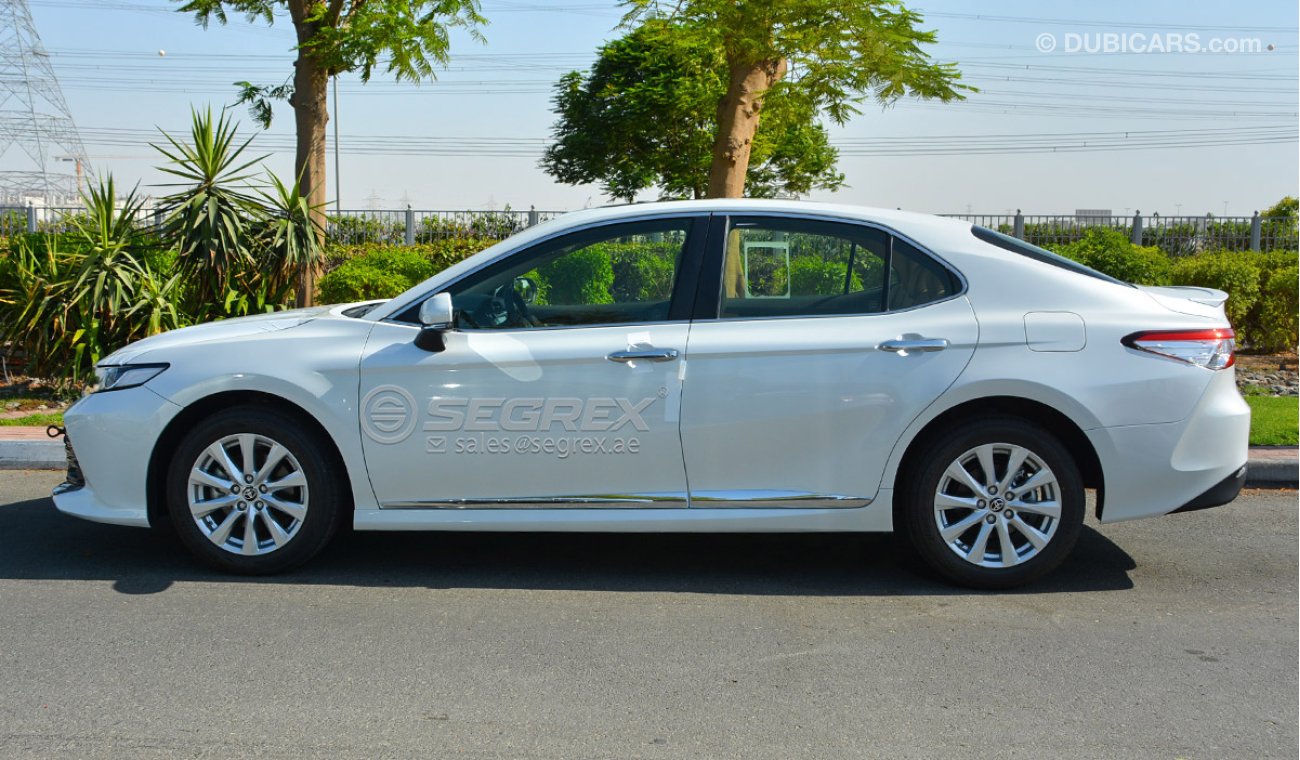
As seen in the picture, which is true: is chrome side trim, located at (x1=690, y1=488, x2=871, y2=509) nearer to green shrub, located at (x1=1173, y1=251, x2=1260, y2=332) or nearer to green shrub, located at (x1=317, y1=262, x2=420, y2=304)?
green shrub, located at (x1=317, y1=262, x2=420, y2=304)

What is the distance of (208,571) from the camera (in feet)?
17.4

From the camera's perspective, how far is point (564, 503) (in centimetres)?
502

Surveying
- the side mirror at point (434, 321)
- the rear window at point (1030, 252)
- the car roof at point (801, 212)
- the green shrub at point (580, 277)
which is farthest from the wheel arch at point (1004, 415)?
the side mirror at point (434, 321)

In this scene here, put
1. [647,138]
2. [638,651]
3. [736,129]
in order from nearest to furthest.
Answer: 1. [638,651]
2. [736,129]
3. [647,138]

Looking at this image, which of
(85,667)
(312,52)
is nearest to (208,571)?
(85,667)

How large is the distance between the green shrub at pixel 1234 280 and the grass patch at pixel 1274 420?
84.4 inches

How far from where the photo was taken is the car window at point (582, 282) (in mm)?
5098

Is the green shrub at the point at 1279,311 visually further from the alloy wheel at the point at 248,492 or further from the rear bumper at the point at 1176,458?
the alloy wheel at the point at 248,492

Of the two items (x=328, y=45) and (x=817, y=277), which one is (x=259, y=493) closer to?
(x=817, y=277)

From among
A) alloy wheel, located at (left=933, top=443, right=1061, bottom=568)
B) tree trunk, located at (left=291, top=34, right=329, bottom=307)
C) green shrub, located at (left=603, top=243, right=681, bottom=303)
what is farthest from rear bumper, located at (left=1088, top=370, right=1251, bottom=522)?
tree trunk, located at (left=291, top=34, right=329, bottom=307)

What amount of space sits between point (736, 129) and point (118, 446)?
697 centimetres

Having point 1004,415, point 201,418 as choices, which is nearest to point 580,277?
point 201,418

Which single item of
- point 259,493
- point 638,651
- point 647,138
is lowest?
point 638,651

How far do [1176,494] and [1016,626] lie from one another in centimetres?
99
